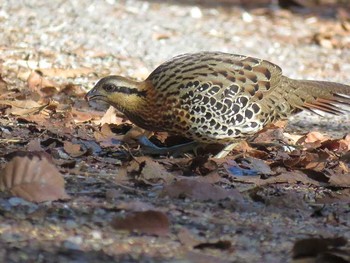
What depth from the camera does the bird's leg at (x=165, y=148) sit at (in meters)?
6.69

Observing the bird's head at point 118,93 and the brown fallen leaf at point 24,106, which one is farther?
the brown fallen leaf at point 24,106

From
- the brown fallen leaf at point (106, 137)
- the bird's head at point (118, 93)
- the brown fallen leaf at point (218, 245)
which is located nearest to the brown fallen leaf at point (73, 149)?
the brown fallen leaf at point (106, 137)

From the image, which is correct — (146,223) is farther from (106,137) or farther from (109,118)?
(109,118)

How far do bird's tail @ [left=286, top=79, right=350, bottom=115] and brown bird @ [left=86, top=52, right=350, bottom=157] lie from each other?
0.17m

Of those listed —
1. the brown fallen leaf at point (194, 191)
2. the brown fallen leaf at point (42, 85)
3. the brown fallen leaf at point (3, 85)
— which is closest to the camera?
the brown fallen leaf at point (194, 191)

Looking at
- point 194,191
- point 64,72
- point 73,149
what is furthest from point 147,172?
point 64,72

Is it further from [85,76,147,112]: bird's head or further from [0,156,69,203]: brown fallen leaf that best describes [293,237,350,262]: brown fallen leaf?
[85,76,147,112]: bird's head

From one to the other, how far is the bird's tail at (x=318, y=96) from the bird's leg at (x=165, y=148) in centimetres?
86

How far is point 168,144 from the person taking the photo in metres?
7.07

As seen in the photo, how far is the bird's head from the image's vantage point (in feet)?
22.3

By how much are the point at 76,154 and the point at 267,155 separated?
139 centimetres

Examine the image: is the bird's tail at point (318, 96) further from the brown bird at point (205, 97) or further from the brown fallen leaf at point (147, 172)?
the brown fallen leaf at point (147, 172)

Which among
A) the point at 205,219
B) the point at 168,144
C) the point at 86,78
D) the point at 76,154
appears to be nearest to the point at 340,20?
the point at 86,78

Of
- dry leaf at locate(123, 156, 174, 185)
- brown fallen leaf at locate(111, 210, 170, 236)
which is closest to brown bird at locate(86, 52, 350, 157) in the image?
dry leaf at locate(123, 156, 174, 185)
